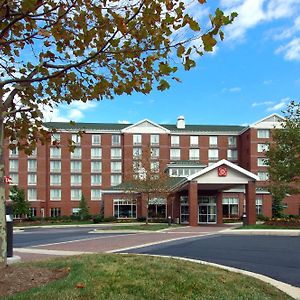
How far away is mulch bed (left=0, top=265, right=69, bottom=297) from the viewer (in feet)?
23.9

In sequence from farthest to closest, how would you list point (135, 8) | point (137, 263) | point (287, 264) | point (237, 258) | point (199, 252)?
point (199, 252)
point (237, 258)
point (287, 264)
point (137, 263)
point (135, 8)

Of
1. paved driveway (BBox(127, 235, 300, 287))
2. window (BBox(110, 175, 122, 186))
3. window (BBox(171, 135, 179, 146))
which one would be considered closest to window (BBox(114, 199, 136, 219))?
window (BBox(110, 175, 122, 186))

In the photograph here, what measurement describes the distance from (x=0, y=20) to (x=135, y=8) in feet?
6.40

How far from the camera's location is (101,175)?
83.2m

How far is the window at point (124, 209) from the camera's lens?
6489 cm

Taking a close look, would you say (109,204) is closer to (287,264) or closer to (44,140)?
(287,264)

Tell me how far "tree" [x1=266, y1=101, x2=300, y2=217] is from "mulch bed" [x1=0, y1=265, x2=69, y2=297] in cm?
2573

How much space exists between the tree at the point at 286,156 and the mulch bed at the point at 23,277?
2573cm

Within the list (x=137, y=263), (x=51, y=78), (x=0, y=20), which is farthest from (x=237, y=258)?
(x=0, y=20)

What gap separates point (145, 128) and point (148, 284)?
2976 inches

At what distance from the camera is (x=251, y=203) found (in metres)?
41.6

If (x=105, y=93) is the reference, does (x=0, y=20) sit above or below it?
above

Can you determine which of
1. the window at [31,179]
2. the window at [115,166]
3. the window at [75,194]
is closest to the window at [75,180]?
the window at [75,194]

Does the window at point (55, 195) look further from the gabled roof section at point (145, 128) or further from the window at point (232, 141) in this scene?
the window at point (232, 141)
